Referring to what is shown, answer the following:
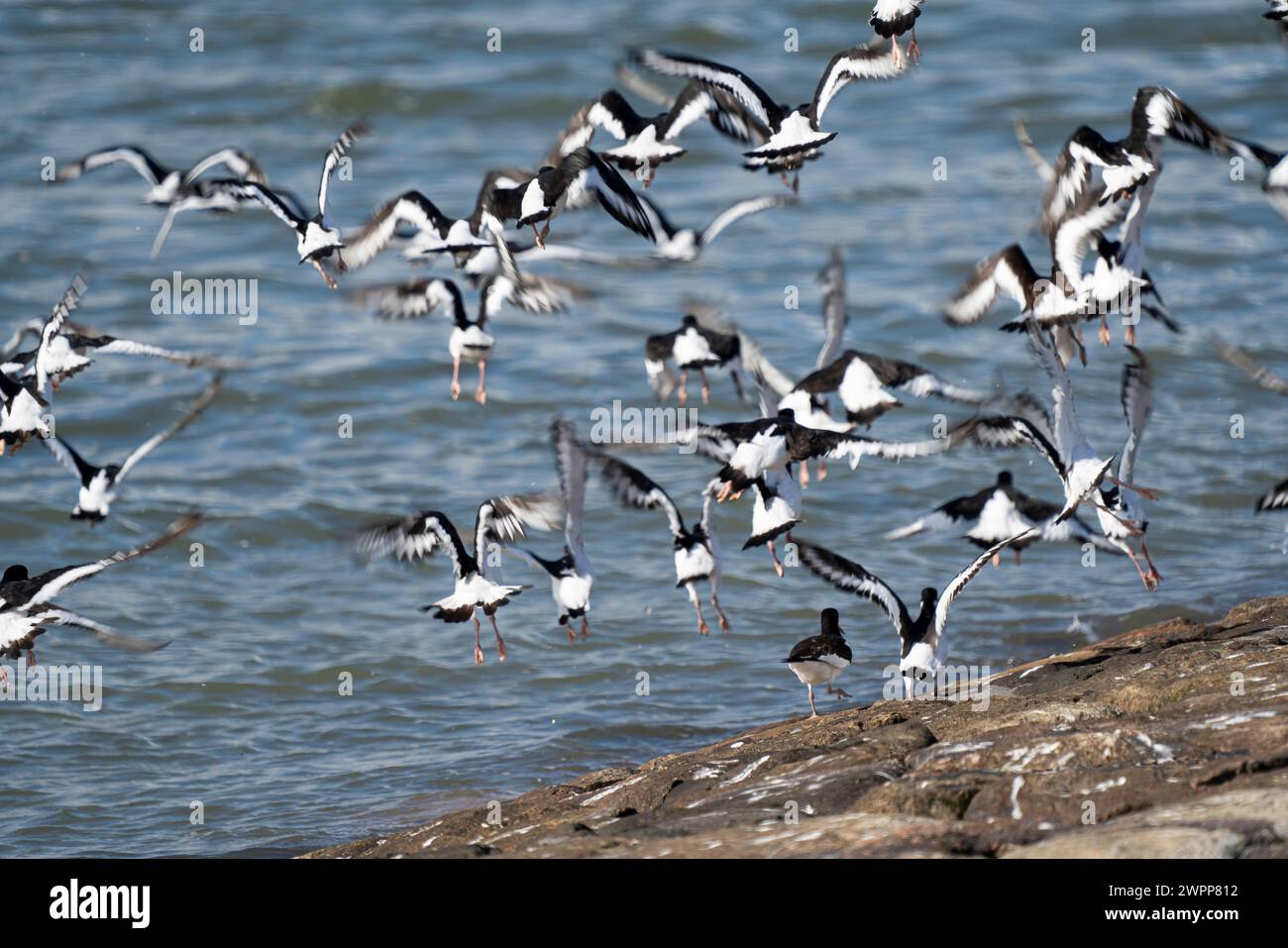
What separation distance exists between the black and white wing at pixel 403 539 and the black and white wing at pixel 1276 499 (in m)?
4.81

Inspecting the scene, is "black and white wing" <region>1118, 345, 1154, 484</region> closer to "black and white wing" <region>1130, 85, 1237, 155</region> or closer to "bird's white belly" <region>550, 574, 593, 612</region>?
"black and white wing" <region>1130, 85, 1237, 155</region>

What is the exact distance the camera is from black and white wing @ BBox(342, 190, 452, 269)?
11.1m

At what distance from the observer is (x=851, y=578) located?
9.53 metres

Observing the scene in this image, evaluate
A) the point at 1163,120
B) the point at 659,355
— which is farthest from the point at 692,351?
the point at 1163,120

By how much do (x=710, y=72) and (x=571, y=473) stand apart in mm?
3452

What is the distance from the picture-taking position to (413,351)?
16688mm

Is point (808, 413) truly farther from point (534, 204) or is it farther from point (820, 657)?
point (820, 657)

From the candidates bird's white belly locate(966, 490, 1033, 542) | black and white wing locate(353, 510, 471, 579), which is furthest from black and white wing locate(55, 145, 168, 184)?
bird's white belly locate(966, 490, 1033, 542)

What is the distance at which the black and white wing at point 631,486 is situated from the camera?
977 cm

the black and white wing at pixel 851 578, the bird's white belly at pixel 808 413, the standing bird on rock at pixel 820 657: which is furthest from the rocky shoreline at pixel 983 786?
the bird's white belly at pixel 808 413

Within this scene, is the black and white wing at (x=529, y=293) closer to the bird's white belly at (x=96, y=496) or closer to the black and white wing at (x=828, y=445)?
the black and white wing at (x=828, y=445)
